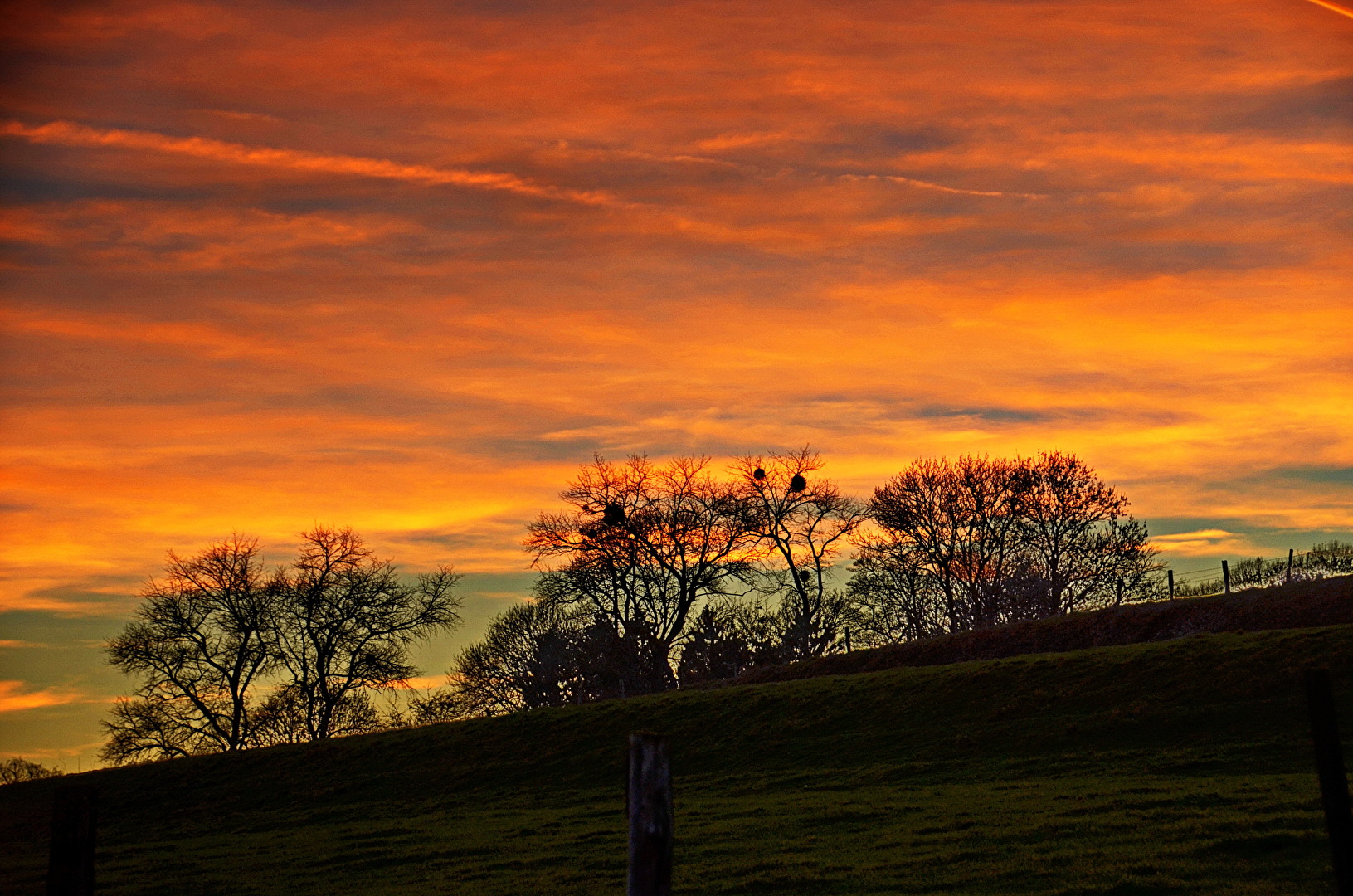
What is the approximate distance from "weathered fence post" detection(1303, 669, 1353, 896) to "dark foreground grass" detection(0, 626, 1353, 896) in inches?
216

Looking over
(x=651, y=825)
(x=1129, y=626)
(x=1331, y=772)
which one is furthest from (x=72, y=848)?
(x=1129, y=626)

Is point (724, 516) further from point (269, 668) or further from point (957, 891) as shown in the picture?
point (957, 891)

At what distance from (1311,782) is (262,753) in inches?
1792

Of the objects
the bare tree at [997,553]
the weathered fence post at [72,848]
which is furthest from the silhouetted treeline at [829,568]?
the weathered fence post at [72,848]

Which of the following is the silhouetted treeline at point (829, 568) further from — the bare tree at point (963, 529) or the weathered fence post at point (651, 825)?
the weathered fence post at point (651, 825)

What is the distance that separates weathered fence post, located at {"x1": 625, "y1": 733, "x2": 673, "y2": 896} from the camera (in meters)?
10.2

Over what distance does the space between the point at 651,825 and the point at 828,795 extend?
22947 mm

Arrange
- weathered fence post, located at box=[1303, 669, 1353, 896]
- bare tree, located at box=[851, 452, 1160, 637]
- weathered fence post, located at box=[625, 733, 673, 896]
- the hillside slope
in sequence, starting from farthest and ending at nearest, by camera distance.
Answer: bare tree, located at box=[851, 452, 1160, 637], the hillside slope, weathered fence post, located at box=[1303, 669, 1353, 896], weathered fence post, located at box=[625, 733, 673, 896]

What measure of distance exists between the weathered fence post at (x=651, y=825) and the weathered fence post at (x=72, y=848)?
7016 mm

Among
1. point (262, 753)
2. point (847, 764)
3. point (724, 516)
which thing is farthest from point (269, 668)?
point (847, 764)

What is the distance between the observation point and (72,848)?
13.5 meters

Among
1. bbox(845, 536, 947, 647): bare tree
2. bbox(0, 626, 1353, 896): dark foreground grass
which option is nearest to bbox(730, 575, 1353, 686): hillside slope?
bbox(0, 626, 1353, 896): dark foreground grass

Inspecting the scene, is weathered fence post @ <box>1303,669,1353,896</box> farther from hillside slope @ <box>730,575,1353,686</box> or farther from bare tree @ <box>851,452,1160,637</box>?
bare tree @ <box>851,452,1160,637</box>

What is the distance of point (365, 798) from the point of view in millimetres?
44250
